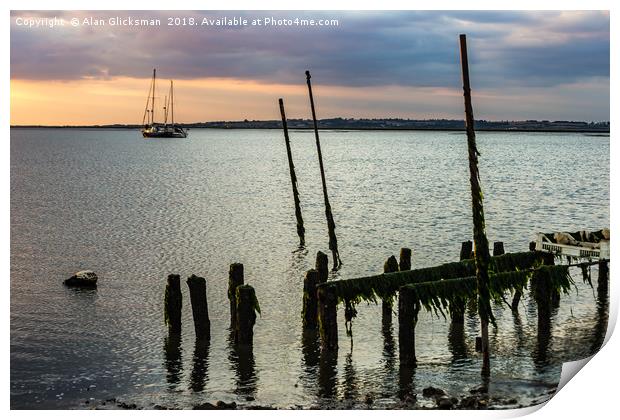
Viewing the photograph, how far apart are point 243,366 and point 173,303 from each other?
9.70ft

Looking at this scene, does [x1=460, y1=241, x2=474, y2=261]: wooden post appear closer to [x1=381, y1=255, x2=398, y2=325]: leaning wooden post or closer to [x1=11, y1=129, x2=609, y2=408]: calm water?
[x1=11, y1=129, x2=609, y2=408]: calm water

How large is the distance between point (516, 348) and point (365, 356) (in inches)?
148

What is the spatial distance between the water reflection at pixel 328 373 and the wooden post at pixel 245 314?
199cm

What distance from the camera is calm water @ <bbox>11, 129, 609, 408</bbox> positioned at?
20.8 m

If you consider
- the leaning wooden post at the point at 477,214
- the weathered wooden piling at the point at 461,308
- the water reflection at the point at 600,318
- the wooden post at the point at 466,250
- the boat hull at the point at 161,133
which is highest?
the boat hull at the point at 161,133

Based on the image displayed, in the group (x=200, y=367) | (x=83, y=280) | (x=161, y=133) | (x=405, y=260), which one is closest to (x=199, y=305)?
(x=200, y=367)

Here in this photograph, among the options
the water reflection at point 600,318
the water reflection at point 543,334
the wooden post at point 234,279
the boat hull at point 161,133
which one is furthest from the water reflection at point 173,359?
the boat hull at point 161,133

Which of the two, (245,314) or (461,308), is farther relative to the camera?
(245,314)

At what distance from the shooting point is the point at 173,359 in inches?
896

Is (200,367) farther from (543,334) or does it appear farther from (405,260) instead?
(543,334)

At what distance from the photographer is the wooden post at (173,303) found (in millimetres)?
23641

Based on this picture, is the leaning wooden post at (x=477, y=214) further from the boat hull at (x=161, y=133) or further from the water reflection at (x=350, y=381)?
the boat hull at (x=161, y=133)
